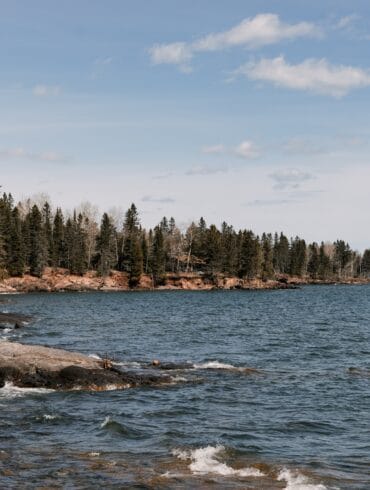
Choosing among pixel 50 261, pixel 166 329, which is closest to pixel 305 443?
pixel 166 329

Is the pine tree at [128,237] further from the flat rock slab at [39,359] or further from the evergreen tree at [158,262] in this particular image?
the flat rock slab at [39,359]

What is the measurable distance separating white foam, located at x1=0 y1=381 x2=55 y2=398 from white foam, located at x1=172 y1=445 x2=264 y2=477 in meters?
10.2

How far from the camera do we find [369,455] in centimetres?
1825

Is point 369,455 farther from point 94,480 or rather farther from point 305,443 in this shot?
point 94,480

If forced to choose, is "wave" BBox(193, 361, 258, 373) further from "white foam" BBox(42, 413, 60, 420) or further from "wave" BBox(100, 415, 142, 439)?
"white foam" BBox(42, 413, 60, 420)

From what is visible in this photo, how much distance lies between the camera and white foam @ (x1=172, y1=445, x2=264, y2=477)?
639 inches

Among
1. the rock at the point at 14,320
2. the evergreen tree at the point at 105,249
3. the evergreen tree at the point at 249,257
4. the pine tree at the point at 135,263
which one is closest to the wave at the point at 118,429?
the rock at the point at 14,320

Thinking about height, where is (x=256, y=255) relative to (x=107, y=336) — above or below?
above

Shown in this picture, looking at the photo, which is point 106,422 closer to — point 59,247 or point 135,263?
point 135,263

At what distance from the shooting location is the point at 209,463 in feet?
55.6

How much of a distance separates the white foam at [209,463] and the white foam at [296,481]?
2.30ft

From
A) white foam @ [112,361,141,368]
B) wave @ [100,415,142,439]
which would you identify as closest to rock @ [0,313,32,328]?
white foam @ [112,361,141,368]

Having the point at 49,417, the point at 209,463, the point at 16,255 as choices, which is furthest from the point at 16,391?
the point at 16,255

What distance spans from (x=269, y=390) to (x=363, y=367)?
380 inches
